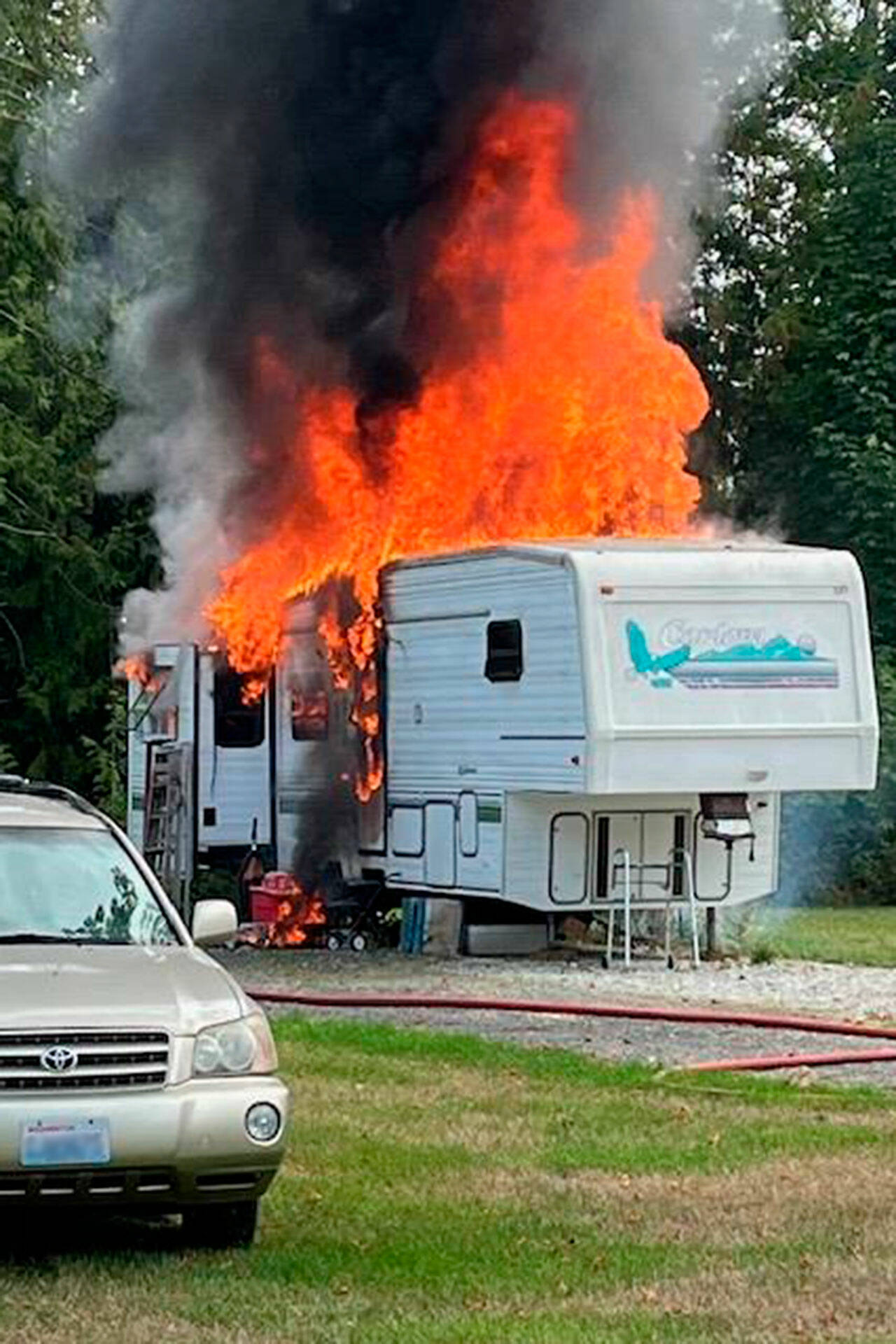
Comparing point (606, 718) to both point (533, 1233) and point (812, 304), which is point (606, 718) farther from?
point (812, 304)

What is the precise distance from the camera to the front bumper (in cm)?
861

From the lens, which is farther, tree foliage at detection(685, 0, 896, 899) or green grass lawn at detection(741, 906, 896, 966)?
tree foliage at detection(685, 0, 896, 899)

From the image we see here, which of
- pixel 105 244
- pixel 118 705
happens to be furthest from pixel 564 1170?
pixel 105 244

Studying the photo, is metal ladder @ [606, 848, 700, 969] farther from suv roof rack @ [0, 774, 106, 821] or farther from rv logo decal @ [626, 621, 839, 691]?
suv roof rack @ [0, 774, 106, 821]

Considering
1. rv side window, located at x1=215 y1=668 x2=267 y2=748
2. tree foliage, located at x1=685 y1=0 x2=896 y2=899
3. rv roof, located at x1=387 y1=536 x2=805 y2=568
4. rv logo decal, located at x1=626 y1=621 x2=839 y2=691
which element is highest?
tree foliage, located at x1=685 y1=0 x2=896 y2=899

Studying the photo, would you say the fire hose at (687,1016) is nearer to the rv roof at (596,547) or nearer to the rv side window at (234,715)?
the rv roof at (596,547)

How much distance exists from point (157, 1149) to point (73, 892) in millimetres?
1772

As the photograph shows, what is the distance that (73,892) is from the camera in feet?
33.7

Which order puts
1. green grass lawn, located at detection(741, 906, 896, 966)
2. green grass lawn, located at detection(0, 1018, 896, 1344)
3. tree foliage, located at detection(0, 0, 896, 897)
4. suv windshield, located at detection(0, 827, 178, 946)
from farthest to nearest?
tree foliage, located at detection(0, 0, 896, 897), green grass lawn, located at detection(741, 906, 896, 966), suv windshield, located at detection(0, 827, 178, 946), green grass lawn, located at detection(0, 1018, 896, 1344)

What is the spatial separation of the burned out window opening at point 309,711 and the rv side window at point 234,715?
382 millimetres

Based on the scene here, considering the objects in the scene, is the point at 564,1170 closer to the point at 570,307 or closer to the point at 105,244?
the point at 570,307

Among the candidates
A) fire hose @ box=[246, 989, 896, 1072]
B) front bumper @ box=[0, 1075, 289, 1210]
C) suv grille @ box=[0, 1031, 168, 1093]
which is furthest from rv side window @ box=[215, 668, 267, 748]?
suv grille @ box=[0, 1031, 168, 1093]

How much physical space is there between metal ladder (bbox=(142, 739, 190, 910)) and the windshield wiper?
512 inches

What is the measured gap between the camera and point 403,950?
72.4ft
